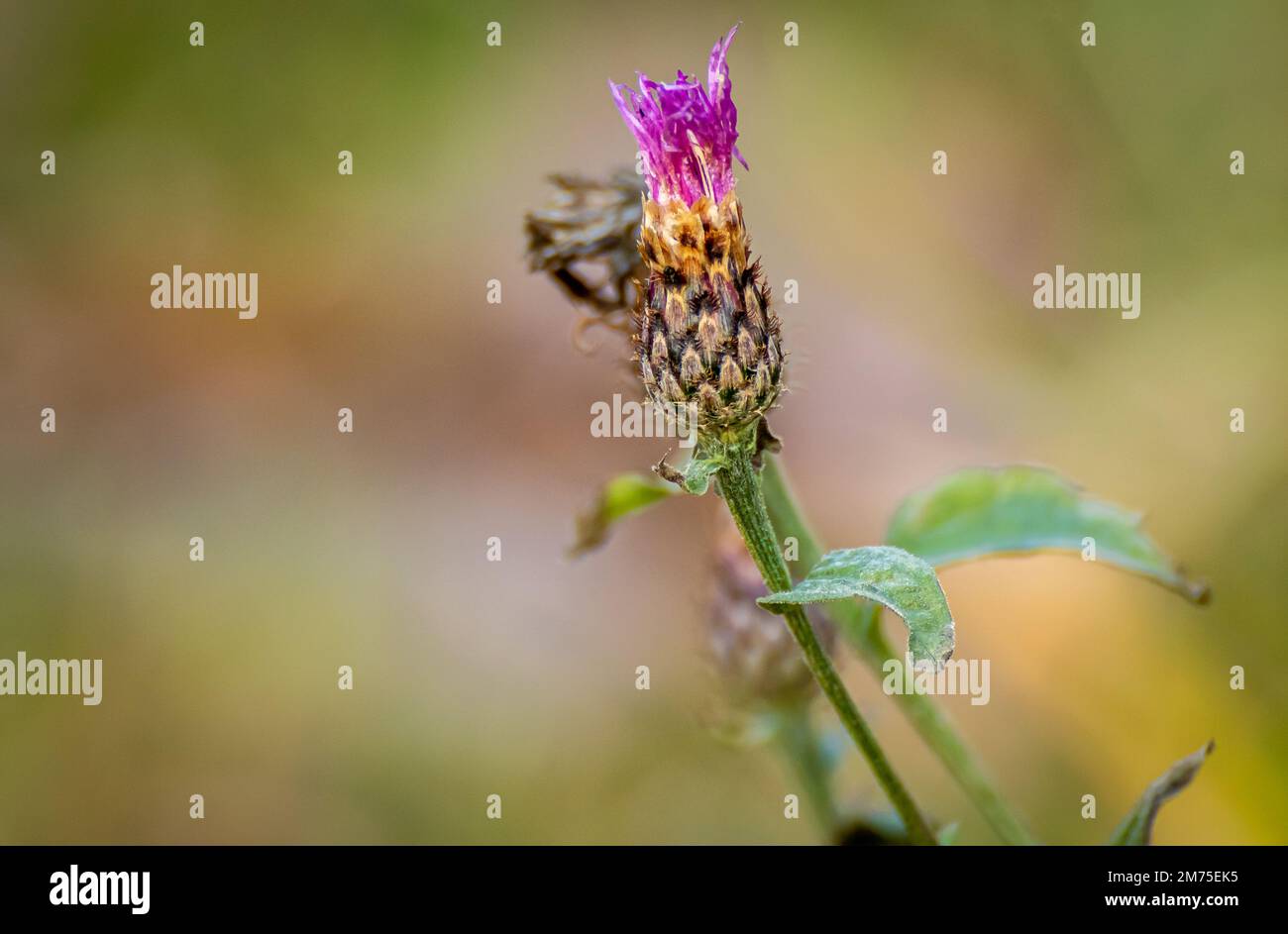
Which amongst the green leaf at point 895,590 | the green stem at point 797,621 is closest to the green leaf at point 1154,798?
the green stem at point 797,621

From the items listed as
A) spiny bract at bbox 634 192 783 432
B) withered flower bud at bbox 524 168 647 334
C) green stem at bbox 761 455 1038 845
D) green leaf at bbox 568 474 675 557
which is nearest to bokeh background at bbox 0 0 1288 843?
green stem at bbox 761 455 1038 845

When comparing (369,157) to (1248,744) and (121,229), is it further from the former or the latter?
(1248,744)

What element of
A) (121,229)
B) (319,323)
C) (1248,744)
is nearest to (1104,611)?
(1248,744)

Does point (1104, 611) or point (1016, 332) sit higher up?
point (1016, 332)

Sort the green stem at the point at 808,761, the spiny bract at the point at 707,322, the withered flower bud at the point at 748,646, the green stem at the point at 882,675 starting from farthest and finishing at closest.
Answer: the withered flower bud at the point at 748,646 → the green stem at the point at 808,761 → the green stem at the point at 882,675 → the spiny bract at the point at 707,322

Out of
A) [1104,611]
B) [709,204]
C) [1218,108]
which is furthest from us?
[1218,108]

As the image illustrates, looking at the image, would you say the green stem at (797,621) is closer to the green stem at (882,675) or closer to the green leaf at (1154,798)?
the green stem at (882,675)
